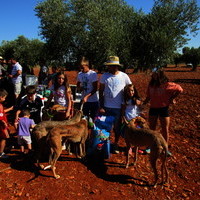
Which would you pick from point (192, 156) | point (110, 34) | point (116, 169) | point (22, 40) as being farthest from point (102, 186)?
point (22, 40)

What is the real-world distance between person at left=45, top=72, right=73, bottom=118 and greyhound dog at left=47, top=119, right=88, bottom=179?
577mm

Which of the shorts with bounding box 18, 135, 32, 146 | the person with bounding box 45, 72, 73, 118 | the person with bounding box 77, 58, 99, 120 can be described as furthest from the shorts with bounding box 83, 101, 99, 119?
the shorts with bounding box 18, 135, 32, 146

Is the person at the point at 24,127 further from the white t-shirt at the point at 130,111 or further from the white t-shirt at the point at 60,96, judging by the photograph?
the white t-shirt at the point at 130,111

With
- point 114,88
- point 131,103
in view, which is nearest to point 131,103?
point 131,103

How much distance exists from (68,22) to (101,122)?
1582 cm

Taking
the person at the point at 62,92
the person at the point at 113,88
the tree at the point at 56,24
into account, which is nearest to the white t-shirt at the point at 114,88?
the person at the point at 113,88

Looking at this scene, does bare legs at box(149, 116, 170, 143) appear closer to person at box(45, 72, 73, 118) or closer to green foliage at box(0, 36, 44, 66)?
person at box(45, 72, 73, 118)

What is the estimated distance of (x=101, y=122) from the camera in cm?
454

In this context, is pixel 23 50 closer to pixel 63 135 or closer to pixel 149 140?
pixel 63 135

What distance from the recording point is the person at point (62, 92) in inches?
182

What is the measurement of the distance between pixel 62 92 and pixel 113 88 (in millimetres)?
1308

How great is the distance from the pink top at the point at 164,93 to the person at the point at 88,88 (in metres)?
1.42

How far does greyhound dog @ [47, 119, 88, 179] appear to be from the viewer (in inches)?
145

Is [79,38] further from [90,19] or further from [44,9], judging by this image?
[44,9]
